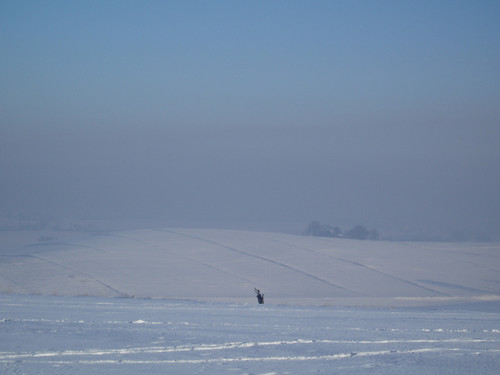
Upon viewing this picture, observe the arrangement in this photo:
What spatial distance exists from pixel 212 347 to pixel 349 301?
21.2 meters

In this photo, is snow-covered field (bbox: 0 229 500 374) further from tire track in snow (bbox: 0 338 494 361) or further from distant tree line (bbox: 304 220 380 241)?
distant tree line (bbox: 304 220 380 241)

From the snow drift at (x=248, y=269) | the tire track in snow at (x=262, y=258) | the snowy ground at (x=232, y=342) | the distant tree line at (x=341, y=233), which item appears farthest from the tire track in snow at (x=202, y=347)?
the distant tree line at (x=341, y=233)

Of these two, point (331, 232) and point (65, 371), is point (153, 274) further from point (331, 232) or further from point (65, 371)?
point (331, 232)

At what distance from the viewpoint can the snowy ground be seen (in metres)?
7.24

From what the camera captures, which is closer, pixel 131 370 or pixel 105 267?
pixel 131 370

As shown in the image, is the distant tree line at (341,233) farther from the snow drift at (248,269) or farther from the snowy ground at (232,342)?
the snowy ground at (232,342)

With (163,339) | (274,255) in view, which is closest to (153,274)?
(274,255)

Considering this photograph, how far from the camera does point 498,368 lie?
24.3 ft

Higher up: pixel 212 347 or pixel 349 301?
pixel 212 347

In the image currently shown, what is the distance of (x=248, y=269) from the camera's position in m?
36.5

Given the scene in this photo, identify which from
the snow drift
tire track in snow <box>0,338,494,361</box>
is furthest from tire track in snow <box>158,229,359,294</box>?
tire track in snow <box>0,338,494,361</box>

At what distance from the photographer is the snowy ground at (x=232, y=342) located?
7.24 metres

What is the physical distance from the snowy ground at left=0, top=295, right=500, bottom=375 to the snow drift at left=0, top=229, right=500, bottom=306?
1617 cm

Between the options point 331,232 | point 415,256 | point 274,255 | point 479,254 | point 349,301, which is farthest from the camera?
point 331,232
